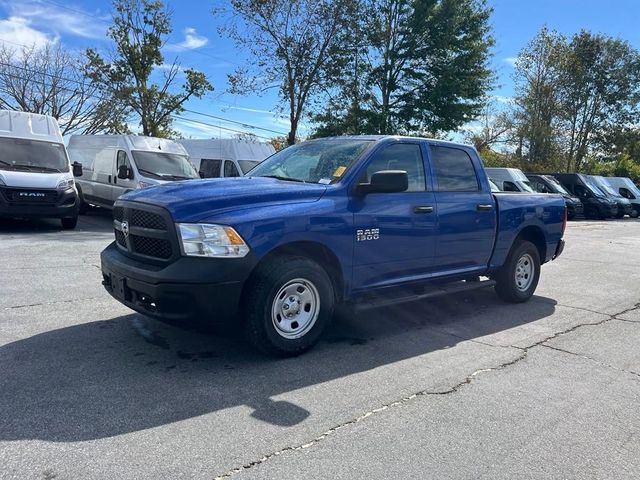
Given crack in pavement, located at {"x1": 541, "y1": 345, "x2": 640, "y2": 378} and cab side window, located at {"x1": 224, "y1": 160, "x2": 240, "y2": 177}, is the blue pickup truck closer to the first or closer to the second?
crack in pavement, located at {"x1": 541, "y1": 345, "x2": 640, "y2": 378}

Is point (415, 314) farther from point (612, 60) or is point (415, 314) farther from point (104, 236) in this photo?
point (612, 60)

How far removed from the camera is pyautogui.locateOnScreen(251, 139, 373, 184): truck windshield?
5.20 m

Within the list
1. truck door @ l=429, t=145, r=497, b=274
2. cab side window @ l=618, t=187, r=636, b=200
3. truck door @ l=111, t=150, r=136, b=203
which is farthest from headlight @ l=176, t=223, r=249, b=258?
cab side window @ l=618, t=187, r=636, b=200

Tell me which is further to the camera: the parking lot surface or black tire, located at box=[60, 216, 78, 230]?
black tire, located at box=[60, 216, 78, 230]

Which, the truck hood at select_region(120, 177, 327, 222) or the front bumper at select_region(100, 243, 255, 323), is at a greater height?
the truck hood at select_region(120, 177, 327, 222)

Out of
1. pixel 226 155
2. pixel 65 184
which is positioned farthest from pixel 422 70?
pixel 65 184

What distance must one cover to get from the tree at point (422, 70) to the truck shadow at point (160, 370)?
19869 mm

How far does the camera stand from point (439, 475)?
9.77 ft

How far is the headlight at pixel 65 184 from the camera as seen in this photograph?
1247cm

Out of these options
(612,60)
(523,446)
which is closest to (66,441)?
(523,446)

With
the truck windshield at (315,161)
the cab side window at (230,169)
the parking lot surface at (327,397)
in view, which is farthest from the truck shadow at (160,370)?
the cab side window at (230,169)

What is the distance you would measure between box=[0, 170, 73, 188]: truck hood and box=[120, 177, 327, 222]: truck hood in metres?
8.55

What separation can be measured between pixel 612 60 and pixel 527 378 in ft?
139

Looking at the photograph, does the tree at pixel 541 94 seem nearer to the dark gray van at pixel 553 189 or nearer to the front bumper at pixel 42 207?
the dark gray van at pixel 553 189
